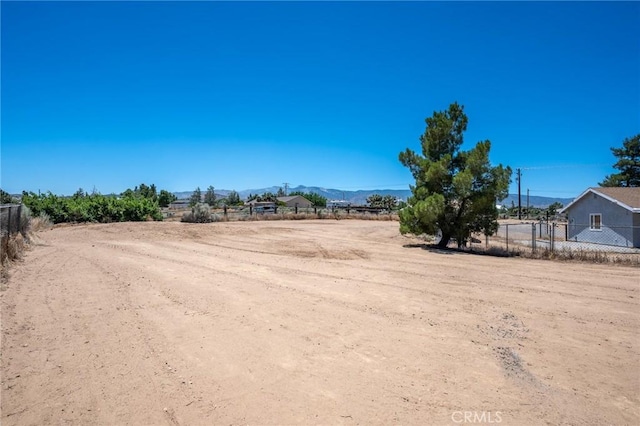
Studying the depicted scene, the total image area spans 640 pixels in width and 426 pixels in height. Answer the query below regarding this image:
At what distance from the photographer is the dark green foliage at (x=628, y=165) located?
148 feet

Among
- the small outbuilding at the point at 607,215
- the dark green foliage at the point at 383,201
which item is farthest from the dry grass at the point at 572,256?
the dark green foliage at the point at 383,201

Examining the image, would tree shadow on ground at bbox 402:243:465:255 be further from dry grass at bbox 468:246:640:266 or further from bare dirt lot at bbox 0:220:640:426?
bare dirt lot at bbox 0:220:640:426

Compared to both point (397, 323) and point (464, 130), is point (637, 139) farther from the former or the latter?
point (397, 323)

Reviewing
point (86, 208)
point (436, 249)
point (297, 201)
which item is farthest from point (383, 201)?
point (436, 249)

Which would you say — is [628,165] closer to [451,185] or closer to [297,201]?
[451,185]

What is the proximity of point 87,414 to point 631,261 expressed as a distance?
1764 cm

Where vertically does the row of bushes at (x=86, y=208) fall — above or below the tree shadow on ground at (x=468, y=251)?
above

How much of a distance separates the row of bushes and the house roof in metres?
34.7

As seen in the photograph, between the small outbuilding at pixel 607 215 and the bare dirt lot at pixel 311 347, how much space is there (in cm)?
1620

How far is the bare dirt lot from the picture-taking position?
402cm

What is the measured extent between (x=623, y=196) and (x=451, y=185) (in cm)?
1433

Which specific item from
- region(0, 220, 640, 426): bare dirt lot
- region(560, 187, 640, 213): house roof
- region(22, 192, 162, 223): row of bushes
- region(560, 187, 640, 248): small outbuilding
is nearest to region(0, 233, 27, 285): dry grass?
region(0, 220, 640, 426): bare dirt lot

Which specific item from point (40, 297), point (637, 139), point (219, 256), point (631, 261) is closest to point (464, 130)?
point (631, 261)

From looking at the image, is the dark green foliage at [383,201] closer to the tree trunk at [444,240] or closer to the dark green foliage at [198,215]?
the dark green foliage at [198,215]
